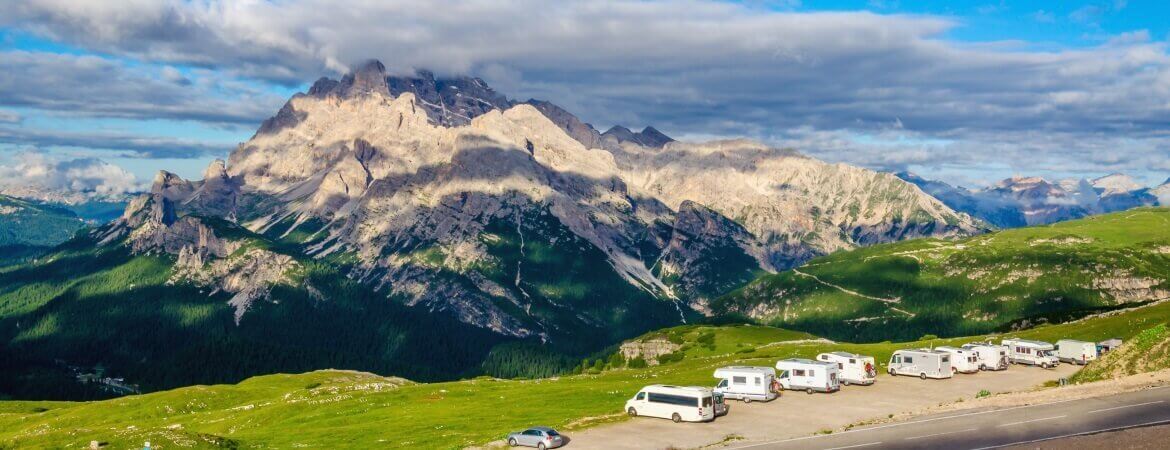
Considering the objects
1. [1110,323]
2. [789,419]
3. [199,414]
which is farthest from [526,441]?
[1110,323]

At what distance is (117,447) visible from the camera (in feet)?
280

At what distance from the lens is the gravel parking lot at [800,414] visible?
78875mm

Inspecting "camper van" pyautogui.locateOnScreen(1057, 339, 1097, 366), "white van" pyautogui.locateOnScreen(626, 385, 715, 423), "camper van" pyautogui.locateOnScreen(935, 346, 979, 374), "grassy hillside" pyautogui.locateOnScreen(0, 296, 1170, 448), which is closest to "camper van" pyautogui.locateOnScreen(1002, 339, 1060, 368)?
"camper van" pyautogui.locateOnScreen(1057, 339, 1097, 366)

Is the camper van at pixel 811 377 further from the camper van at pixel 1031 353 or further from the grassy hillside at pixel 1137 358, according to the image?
the camper van at pixel 1031 353

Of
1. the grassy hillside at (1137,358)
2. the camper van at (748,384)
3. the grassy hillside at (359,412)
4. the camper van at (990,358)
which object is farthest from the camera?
the camper van at (990,358)

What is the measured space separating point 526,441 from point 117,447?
41146 mm

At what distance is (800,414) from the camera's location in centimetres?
8900

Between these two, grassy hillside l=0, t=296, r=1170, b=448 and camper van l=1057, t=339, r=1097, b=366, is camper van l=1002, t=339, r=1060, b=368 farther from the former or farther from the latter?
grassy hillside l=0, t=296, r=1170, b=448

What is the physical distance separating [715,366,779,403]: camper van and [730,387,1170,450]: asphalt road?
61.2 ft

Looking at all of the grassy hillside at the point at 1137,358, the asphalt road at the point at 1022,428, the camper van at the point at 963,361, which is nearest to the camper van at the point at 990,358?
the camper van at the point at 963,361

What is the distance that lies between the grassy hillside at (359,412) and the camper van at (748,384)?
12551 mm

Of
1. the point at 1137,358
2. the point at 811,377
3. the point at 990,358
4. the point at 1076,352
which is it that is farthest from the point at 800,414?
the point at 1076,352

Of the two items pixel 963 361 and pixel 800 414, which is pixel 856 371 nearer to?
pixel 963 361

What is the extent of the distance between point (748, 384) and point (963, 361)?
38.4m
